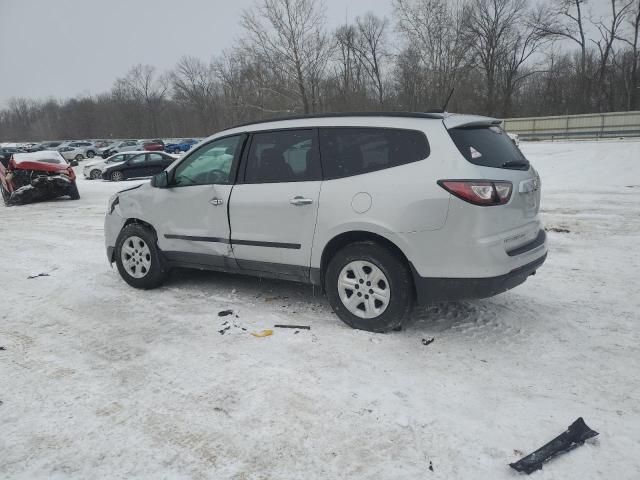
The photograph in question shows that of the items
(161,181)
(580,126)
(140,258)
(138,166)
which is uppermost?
(580,126)

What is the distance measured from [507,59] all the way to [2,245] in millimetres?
51754

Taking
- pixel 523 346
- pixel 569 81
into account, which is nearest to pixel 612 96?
pixel 569 81

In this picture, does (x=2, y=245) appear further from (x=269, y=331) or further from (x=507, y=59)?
(x=507, y=59)

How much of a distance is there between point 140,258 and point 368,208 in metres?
3.00

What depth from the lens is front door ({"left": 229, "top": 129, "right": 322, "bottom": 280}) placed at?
4289mm

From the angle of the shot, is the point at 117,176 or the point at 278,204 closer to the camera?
the point at 278,204

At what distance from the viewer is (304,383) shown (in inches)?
133

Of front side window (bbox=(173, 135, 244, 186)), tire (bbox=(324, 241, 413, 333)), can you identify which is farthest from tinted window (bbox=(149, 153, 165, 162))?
tire (bbox=(324, 241, 413, 333))

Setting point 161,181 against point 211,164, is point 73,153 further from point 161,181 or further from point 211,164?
point 211,164

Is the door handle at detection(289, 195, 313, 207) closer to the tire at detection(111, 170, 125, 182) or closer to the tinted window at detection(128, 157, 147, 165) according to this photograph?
the tinted window at detection(128, 157, 147, 165)

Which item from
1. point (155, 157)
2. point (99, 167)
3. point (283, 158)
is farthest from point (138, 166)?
point (283, 158)

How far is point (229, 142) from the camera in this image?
493 cm

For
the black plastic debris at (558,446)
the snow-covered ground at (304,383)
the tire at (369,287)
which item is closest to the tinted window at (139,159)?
the snow-covered ground at (304,383)

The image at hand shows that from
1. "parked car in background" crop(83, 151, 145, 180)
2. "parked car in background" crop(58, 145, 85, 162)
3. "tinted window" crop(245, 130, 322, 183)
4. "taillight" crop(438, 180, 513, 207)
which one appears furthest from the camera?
"parked car in background" crop(58, 145, 85, 162)
